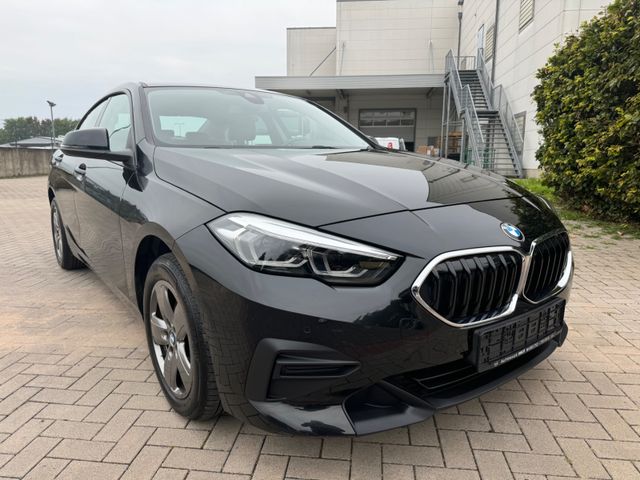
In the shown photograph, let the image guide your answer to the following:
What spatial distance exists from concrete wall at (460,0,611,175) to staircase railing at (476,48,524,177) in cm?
A: 30

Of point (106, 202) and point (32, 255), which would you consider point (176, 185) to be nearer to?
point (106, 202)

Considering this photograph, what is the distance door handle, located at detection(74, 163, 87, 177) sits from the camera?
332 cm

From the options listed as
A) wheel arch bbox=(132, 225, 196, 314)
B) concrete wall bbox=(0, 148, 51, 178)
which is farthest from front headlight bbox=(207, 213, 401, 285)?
concrete wall bbox=(0, 148, 51, 178)

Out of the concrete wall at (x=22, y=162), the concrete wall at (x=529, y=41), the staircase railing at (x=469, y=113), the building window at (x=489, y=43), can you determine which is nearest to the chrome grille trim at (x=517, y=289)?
the concrete wall at (x=529, y=41)

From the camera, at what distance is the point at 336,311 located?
1572 mm

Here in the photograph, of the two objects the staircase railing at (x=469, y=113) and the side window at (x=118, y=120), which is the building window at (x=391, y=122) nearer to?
the staircase railing at (x=469, y=113)

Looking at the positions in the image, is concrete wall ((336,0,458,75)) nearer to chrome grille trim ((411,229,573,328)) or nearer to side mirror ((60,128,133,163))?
side mirror ((60,128,133,163))

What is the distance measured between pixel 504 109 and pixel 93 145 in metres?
17.1

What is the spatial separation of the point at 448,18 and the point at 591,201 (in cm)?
2323

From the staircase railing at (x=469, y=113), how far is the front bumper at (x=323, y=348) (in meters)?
14.6

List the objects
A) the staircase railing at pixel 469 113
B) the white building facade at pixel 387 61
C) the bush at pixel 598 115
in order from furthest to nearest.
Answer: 1. the white building facade at pixel 387 61
2. the staircase railing at pixel 469 113
3. the bush at pixel 598 115

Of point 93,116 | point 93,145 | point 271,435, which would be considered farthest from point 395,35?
point 271,435

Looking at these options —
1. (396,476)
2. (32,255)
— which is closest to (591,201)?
(396,476)

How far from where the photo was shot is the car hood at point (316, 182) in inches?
70.2
